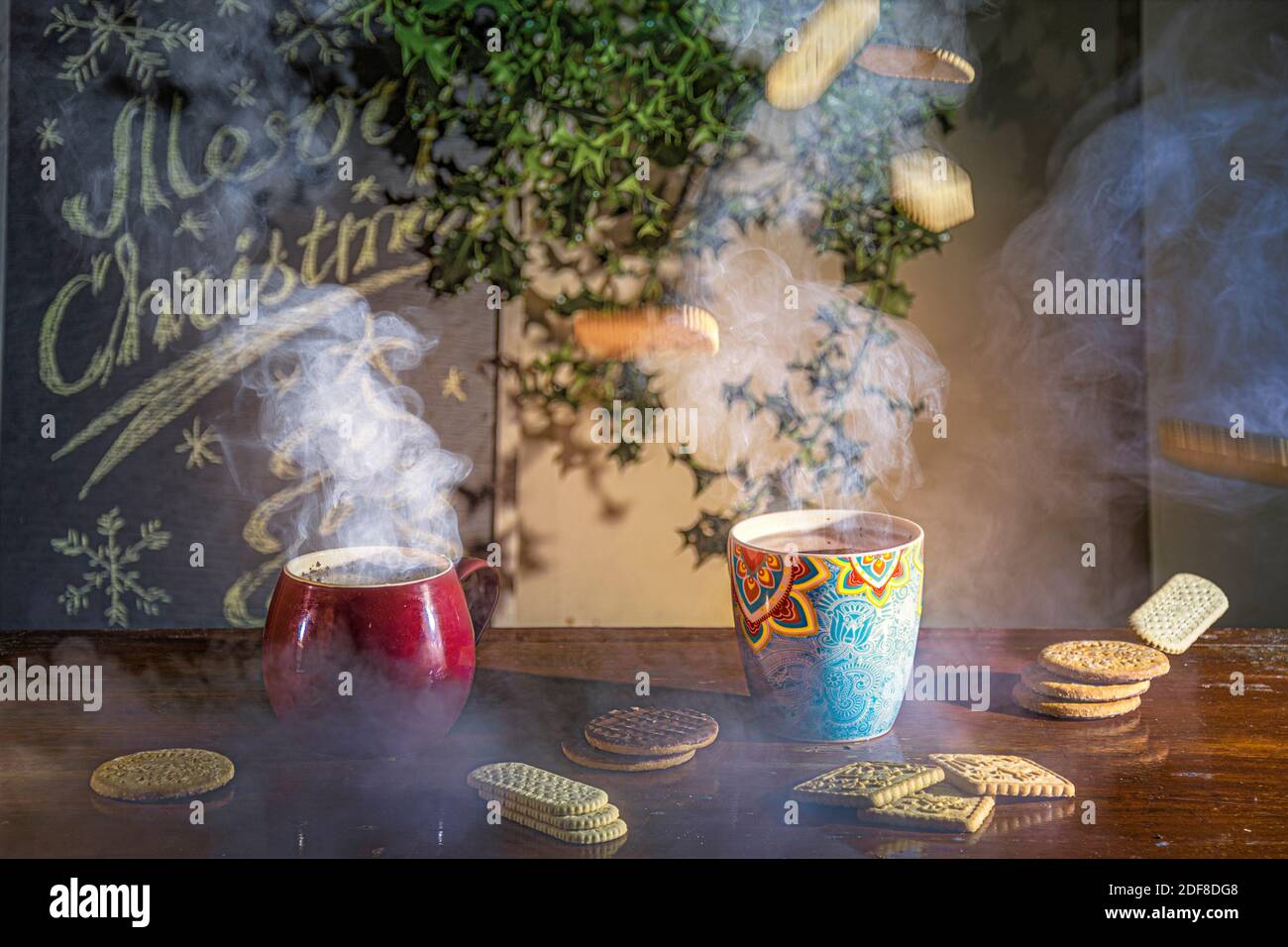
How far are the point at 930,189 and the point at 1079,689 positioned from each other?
50.6 inches

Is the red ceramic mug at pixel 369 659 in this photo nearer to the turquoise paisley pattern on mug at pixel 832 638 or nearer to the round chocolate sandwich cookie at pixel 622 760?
the round chocolate sandwich cookie at pixel 622 760

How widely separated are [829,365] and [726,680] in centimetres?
109

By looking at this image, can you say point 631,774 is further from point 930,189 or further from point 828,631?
point 930,189

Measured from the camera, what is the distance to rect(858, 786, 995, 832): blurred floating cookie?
74 cm

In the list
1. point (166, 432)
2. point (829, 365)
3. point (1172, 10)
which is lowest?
point (166, 432)

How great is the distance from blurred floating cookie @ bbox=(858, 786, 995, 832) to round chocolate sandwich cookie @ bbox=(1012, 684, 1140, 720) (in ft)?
0.66

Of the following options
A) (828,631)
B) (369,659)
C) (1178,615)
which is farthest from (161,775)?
(1178,615)

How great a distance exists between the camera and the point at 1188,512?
2139mm

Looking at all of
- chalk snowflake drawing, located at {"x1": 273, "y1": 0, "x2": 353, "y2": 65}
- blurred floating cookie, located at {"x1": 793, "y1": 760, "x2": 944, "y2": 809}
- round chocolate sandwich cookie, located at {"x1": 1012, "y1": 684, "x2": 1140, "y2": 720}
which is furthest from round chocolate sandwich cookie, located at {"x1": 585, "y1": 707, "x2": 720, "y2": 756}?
chalk snowflake drawing, located at {"x1": 273, "y1": 0, "x2": 353, "y2": 65}

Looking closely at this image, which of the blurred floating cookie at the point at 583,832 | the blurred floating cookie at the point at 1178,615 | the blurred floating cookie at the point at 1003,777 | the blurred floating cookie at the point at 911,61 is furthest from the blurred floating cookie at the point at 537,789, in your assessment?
the blurred floating cookie at the point at 911,61

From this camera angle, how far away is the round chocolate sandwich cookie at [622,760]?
85cm

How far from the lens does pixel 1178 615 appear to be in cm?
112
